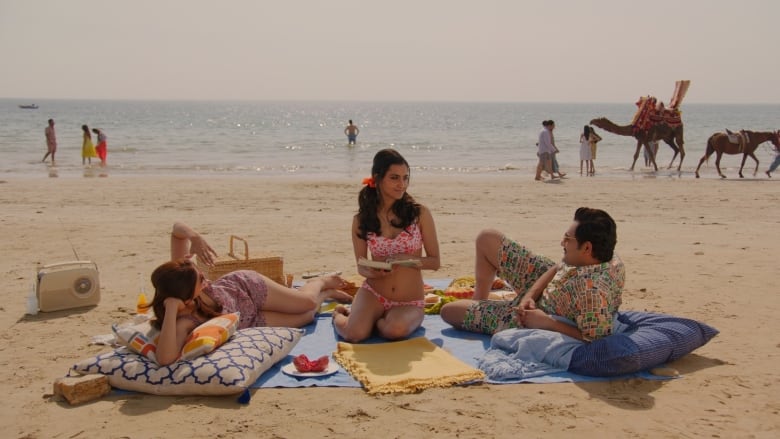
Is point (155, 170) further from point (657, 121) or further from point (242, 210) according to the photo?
point (657, 121)

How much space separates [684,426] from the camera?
379cm

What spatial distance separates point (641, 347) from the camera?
4516mm

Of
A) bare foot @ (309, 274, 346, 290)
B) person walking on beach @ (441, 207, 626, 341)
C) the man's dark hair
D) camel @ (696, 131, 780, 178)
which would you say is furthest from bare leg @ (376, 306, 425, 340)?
camel @ (696, 131, 780, 178)

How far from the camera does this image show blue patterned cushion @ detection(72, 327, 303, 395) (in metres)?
4.19

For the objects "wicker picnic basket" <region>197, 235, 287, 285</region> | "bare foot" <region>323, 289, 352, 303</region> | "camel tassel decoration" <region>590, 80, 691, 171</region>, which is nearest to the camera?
"wicker picnic basket" <region>197, 235, 287, 285</region>

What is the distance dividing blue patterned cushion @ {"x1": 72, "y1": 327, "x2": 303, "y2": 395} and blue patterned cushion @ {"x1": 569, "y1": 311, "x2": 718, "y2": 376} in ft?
6.55

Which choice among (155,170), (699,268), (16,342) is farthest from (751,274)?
(155,170)

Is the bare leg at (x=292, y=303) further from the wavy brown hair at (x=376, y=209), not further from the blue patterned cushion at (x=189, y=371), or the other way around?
the blue patterned cushion at (x=189, y=371)

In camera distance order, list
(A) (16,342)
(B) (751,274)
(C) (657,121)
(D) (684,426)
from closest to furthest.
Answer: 1. (D) (684,426)
2. (A) (16,342)
3. (B) (751,274)
4. (C) (657,121)

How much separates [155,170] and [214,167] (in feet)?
6.23

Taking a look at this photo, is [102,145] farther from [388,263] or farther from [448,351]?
[448,351]

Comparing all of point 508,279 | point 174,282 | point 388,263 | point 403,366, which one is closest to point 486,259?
point 508,279

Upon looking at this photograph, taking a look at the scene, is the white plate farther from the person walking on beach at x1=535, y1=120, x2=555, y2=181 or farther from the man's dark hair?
the person walking on beach at x1=535, y1=120, x2=555, y2=181

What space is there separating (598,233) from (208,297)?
2.51 meters
